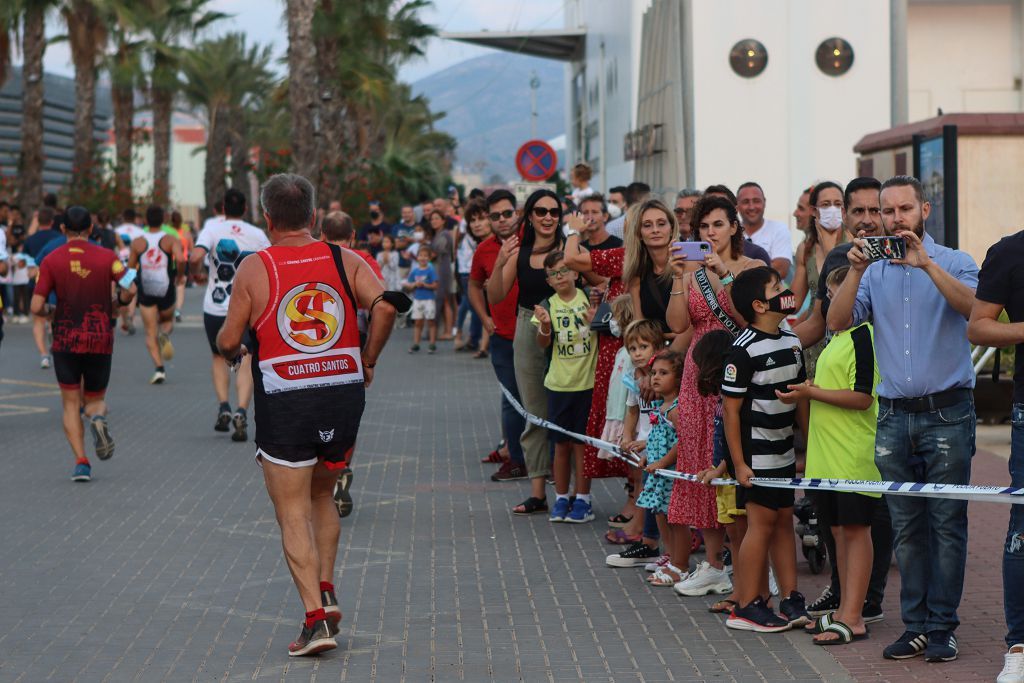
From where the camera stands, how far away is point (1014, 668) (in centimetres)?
553

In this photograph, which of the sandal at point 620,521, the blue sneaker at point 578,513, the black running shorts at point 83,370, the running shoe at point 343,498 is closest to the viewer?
the sandal at point 620,521

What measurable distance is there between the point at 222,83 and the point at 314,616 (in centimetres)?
6021

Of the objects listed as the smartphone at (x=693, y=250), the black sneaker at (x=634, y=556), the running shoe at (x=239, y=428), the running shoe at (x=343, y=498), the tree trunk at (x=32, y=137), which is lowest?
the black sneaker at (x=634, y=556)

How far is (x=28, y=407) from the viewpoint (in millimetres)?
15500

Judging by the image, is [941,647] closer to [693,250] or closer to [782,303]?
[782,303]

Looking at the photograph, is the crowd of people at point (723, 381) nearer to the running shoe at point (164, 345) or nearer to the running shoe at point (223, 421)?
the running shoe at point (223, 421)

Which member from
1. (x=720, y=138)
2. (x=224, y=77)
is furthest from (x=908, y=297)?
(x=224, y=77)

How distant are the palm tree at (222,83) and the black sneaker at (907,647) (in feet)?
185

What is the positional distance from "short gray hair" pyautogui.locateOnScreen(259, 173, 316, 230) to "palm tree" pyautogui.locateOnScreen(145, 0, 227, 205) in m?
40.9

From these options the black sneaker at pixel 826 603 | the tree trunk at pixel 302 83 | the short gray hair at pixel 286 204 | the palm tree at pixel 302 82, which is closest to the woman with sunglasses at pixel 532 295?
the black sneaker at pixel 826 603

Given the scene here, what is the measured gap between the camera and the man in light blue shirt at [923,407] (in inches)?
232

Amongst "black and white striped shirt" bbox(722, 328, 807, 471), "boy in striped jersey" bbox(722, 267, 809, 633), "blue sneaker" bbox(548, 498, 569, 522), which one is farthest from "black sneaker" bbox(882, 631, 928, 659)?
"blue sneaker" bbox(548, 498, 569, 522)

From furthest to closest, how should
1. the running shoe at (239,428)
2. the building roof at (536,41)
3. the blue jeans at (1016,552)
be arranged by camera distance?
the building roof at (536,41), the running shoe at (239,428), the blue jeans at (1016,552)

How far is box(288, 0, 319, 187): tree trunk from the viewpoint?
26.6 metres
